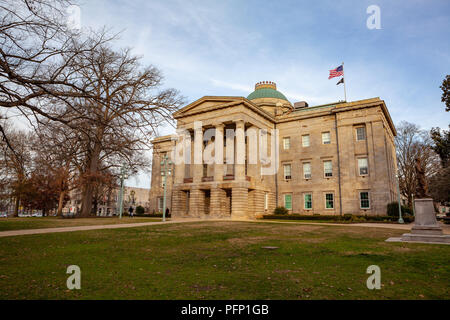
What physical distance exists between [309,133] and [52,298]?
43.0 meters

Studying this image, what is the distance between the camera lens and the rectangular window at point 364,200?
38469mm

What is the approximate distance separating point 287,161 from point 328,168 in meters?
6.38

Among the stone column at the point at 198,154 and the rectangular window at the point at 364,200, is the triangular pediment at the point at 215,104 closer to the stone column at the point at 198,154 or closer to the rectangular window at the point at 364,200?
the stone column at the point at 198,154

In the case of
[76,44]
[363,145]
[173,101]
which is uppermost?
[363,145]

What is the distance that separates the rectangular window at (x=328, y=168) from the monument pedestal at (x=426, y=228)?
26639 millimetres

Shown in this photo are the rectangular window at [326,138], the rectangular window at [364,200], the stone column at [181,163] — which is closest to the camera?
the rectangular window at [364,200]

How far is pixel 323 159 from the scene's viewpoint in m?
42.9

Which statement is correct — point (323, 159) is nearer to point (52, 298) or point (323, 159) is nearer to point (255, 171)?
point (255, 171)

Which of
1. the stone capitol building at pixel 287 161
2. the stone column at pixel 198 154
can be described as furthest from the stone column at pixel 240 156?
the stone column at pixel 198 154

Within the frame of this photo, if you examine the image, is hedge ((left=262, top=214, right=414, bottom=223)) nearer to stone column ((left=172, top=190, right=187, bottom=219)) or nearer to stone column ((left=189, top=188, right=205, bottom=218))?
stone column ((left=189, top=188, right=205, bottom=218))

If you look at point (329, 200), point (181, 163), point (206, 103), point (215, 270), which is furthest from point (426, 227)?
point (181, 163)

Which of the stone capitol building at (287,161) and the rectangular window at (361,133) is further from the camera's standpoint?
the rectangular window at (361,133)

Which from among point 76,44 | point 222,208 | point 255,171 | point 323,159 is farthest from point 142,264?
point 323,159

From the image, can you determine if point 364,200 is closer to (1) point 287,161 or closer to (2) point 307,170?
(2) point 307,170
